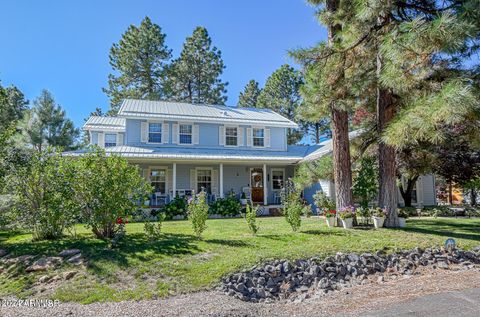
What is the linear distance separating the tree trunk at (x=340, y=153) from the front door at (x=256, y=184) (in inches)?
369

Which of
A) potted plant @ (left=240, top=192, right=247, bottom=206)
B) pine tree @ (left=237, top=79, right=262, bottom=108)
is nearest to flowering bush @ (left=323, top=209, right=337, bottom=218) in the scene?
potted plant @ (left=240, top=192, right=247, bottom=206)

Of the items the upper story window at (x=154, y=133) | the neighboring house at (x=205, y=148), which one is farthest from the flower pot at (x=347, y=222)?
the upper story window at (x=154, y=133)

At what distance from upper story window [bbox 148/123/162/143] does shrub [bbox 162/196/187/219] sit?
13.5 feet

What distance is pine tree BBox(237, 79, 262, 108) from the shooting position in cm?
3522

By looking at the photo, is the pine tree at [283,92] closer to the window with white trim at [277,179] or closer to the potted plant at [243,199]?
the window with white trim at [277,179]

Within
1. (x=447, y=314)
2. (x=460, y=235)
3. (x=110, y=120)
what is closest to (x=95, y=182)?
(x=447, y=314)

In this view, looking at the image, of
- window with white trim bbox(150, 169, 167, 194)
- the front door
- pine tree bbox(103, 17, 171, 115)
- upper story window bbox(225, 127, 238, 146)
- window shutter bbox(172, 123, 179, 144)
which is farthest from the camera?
pine tree bbox(103, 17, 171, 115)

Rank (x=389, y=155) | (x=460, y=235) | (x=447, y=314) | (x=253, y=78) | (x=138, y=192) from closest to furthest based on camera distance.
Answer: (x=447, y=314)
(x=138, y=192)
(x=460, y=235)
(x=389, y=155)
(x=253, y=78)

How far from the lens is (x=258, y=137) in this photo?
18766 mm

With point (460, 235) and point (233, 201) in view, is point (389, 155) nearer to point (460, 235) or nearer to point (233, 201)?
point (460, 235)

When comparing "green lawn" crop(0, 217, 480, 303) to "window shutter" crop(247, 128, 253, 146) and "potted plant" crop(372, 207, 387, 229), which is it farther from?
"window shutter" crop(247, 128, 253, 146)

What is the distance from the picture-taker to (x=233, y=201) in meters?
15.1

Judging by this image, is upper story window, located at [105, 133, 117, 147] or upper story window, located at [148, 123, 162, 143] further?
→ upper story window, located at [105, 133, 117, 147]

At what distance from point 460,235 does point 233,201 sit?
30.6 feet
